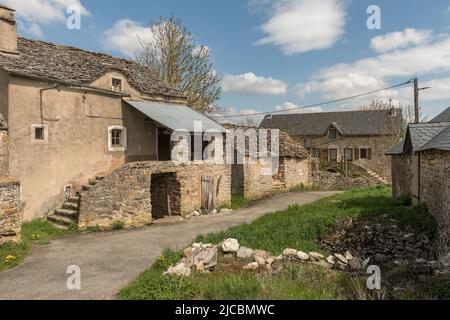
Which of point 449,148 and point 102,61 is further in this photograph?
point 102,61

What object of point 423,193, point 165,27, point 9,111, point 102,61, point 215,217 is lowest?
point 215,217

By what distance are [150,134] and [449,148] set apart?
38.6 ft

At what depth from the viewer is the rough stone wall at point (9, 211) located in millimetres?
9191

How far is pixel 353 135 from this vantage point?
120 ft

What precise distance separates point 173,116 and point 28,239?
299 inches

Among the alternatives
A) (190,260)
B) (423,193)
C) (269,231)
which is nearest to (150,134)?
(269,231)

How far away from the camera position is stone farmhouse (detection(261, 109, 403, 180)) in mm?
35062

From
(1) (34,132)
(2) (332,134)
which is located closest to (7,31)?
(1) (34,132)

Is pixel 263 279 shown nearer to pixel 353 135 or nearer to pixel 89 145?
pixel 89 145

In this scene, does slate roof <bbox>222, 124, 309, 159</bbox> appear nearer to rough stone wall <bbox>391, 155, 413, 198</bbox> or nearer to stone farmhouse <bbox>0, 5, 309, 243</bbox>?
stone farmhouse <bbox>0, 5, 309, 243</bbox>

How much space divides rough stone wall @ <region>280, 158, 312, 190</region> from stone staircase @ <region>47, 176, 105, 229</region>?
1281 cm

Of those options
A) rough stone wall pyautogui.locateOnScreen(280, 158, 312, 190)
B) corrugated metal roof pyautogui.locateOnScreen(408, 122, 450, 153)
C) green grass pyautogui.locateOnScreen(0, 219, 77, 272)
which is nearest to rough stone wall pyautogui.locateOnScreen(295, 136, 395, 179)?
rough stone wall pyautogui.locateOnScreen(280, 158, 312, 190)
